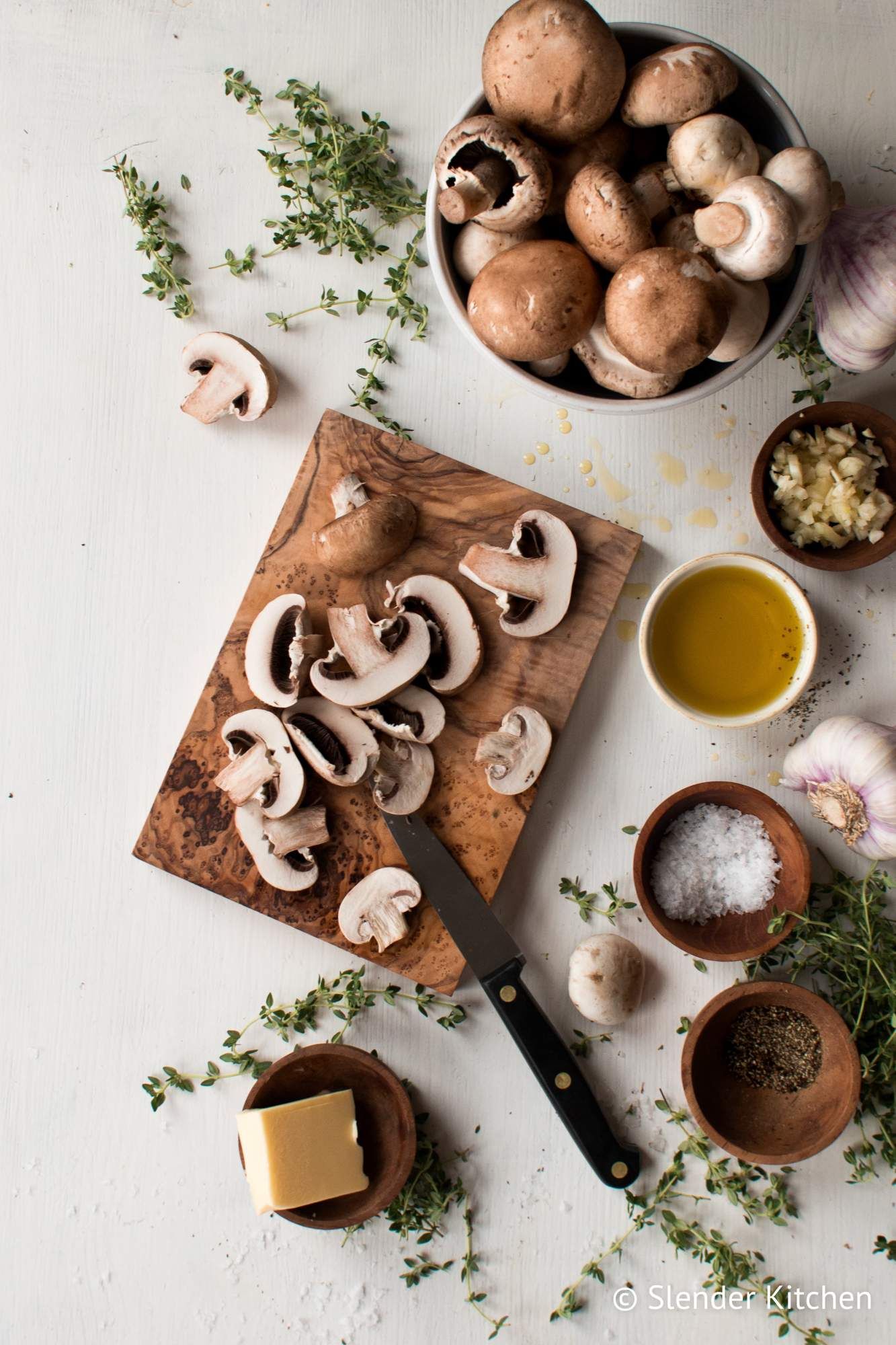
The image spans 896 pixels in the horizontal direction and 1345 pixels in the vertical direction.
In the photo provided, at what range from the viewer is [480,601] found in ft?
5.30

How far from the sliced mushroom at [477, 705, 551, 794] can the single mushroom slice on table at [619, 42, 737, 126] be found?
83 centimetres

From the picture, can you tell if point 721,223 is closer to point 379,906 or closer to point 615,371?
point 615,371

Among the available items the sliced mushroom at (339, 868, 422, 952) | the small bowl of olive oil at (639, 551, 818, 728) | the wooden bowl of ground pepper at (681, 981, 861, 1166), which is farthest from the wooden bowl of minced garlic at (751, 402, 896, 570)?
the sliced mushroom at (339, 868, 422, 952)

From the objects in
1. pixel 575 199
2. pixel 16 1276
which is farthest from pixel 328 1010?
pixel 575 199

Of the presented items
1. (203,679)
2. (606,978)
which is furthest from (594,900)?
(203,679)

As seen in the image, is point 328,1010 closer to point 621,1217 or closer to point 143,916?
point 143,916

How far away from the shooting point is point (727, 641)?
157cm

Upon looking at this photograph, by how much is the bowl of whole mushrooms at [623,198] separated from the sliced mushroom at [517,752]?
532mm

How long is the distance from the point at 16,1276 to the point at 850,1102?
1.37 m

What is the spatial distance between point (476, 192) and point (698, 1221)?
154 cm

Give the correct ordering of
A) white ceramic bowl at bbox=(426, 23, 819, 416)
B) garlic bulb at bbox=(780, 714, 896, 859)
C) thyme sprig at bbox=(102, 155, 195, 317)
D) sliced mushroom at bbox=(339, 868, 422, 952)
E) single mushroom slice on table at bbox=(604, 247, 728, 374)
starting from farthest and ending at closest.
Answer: thyme sprig at bbox=(102, 155, 195, 317) < sliced mushroom at bbox=(339, 868, 422, 952) < garlic bulb at bbox=(780, 714, 896, 859) < white ceramic bowl at bbox=(426, 23, 819, 416) < single mushroom slice on table at bbox=(604, 247, 728, 374)

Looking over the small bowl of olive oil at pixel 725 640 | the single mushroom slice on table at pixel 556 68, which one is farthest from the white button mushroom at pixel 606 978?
the single mushroom slice on table at pixel 556 68

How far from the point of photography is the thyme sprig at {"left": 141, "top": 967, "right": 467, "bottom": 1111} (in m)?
1.60

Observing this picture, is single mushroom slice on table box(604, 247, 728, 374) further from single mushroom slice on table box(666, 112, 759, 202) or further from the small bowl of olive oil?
the small bowl of olive oil
